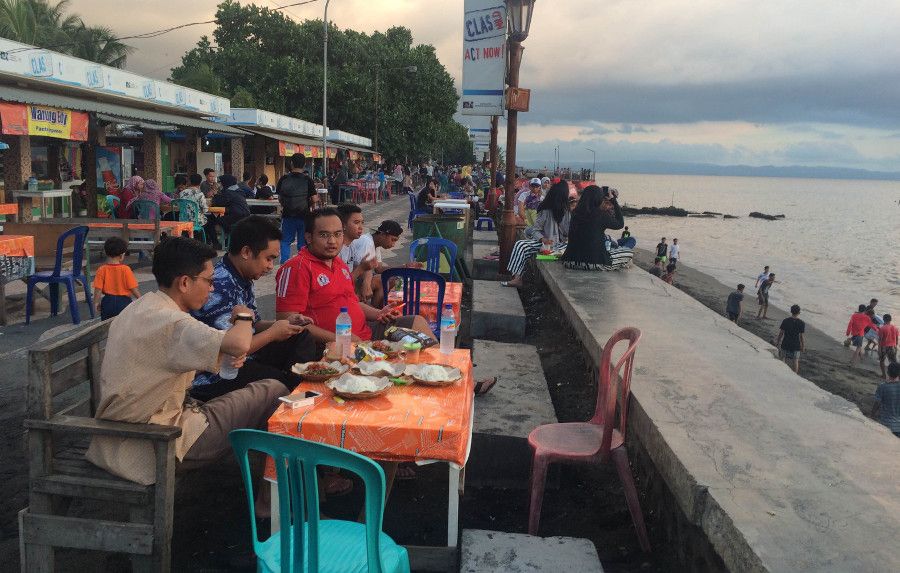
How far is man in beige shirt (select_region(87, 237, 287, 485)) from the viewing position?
8.98 ft

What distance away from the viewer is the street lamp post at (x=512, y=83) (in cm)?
925

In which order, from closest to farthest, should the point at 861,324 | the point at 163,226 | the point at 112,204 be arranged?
the point at 163,226, the point at 112,204, the point at 861,324

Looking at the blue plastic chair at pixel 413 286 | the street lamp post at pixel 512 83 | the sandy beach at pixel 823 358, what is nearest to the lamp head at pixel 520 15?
the street lamp post at pixel 512 83

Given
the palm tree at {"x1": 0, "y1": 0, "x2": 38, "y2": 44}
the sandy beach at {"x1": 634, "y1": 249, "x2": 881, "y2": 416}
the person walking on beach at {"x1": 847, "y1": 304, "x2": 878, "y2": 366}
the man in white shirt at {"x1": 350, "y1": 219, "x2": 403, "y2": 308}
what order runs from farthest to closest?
the palm tree at {"x1": 0, "y1": 0, "x2": 38, "y2": 44}, the person walking on beach at {"x1": 847, "y1": 304, "x2": 878, "y2": 366}, the sandy beach at {"x1": 634, "y1": 249, "x2": 881, "y2": 416}, the man in white shirt at {"x1": 350, "y1": 219, "x2": 403, "y2": 308}

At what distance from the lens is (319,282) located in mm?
4465

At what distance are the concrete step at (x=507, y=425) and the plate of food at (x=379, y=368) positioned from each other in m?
0.88

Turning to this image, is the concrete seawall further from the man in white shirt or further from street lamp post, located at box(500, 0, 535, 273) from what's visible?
street lamp post, located at box(500, 0, 535, 273)

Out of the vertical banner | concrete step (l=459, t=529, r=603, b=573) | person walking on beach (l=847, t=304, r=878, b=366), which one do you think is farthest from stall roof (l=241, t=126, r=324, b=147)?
concrete step (l=459, t=529, r=603, b=573)

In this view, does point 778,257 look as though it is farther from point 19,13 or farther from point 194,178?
point 19,13

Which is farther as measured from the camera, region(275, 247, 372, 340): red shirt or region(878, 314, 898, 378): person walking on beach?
region(878, 314, 898, 378): person walking on beach

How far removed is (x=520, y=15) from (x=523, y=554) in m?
8.04

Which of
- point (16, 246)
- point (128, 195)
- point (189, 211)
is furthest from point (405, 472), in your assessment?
→ point (128, 195)

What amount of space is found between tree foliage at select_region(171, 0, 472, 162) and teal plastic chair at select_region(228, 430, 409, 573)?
42.3 metres

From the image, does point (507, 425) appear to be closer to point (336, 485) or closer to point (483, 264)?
point (336, 485)
